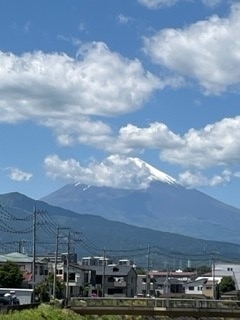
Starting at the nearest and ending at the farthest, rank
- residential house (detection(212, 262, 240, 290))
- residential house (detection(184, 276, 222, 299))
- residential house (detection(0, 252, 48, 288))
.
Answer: residential house (detection(0, 252, 48, 288)), residential house (detection(184, 276, 222, 299)), residential house (detection(212, 262, 240, 290))

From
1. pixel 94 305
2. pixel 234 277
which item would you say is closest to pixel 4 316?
pixel 94 305

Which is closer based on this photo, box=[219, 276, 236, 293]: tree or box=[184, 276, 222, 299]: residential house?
box=[184, 276, 222, 299]: residential house

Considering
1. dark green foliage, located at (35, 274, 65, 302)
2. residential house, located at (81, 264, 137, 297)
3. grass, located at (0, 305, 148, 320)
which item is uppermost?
residential house, located at (81, 264, 137, 297)

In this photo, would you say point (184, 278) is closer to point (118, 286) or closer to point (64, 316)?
point (118, 286)

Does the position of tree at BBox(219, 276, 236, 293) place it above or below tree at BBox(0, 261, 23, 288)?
above

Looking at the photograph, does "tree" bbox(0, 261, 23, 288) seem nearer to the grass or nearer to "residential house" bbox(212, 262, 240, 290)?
the grass

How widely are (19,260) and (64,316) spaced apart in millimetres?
45018

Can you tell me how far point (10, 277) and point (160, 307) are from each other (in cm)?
2516

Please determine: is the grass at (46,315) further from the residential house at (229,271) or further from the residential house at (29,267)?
the residential house at (229,271)

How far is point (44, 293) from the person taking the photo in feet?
244

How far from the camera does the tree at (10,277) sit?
242 feet

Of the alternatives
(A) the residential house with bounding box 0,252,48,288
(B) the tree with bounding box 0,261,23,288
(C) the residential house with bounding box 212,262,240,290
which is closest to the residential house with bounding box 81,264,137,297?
(A) the residential house with bounding box 0,252,48,288

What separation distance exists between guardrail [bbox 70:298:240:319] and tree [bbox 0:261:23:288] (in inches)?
836

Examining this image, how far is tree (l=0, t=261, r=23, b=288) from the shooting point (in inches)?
2908
